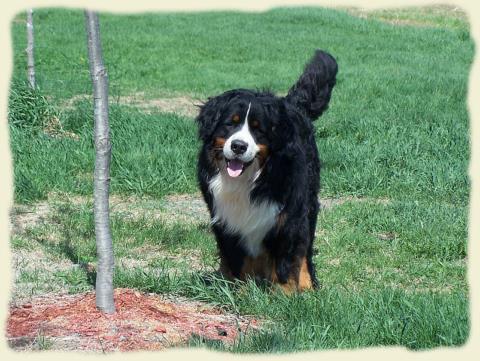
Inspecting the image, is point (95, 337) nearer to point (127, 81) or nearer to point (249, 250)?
point (249, 250)

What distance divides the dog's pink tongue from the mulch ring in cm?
75

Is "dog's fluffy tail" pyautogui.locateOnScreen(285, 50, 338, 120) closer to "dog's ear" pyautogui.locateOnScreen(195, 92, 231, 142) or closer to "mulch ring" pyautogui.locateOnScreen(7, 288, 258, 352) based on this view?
"dog's ear" pyautogui.locateOnScreen(195, 92, 231, 142)

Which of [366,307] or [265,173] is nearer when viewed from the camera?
[366,307]

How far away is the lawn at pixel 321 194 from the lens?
4477 millimetres

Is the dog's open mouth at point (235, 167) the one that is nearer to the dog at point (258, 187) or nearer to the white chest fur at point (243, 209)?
the dog at point (258, 187)

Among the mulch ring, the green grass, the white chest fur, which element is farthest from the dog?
the mulch ring

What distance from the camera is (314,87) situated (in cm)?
627

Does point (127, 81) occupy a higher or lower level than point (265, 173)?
lower

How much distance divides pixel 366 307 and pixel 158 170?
404 cm

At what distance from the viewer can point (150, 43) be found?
18.0 metres

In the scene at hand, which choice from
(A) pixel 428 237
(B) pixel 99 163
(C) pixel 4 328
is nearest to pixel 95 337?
(C) pixel 4 328

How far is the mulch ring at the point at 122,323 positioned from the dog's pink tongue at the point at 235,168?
29.3 inches

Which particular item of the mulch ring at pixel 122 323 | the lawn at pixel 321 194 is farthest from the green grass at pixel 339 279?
the mulch ring at pixel 122 323

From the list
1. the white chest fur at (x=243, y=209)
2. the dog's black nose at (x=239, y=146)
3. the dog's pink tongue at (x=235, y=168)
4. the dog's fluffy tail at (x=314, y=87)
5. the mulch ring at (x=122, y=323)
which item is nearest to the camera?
the mulch ring at (x=122, y=323)
